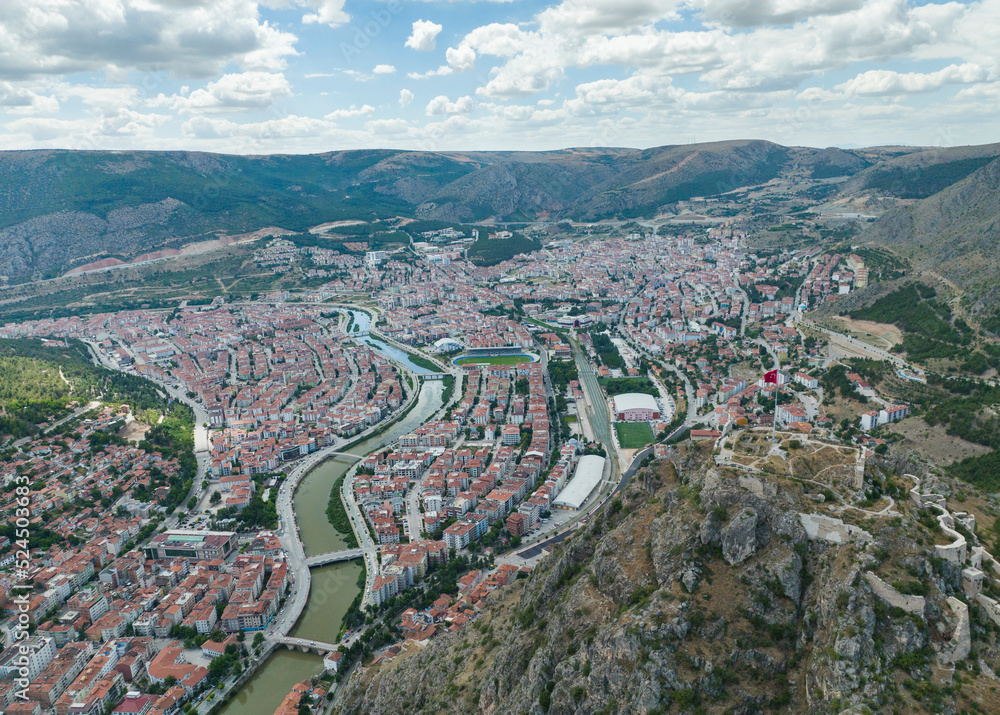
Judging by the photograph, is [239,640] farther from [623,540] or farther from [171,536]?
[623,540]

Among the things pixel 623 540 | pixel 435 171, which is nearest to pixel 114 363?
pixel 623 540

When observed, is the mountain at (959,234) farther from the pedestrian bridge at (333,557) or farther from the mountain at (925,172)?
the pedestrian bridge at (333,557)

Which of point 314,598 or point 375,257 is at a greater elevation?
point 375,257

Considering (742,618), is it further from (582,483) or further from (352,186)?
(352,186)

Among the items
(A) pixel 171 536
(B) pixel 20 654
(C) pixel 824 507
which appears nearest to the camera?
(C) pixel 824 507

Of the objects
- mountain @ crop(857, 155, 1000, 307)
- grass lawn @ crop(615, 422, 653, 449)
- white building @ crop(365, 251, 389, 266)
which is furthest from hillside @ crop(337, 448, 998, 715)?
white building @ crop(365, 251, 389, 266)

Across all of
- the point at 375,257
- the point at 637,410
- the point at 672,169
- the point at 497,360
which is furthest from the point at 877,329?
the point at 672,169

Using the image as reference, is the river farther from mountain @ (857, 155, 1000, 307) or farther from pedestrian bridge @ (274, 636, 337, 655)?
mountain @ (857, 155, 1000, 307)
